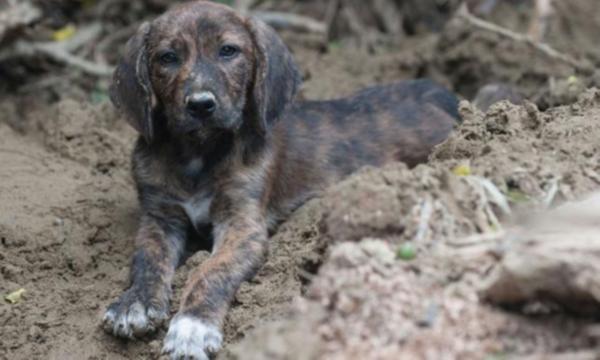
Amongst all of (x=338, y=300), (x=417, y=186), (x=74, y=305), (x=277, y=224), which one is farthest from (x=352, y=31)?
(x=338, y=300)

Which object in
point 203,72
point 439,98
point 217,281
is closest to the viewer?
point 217,281

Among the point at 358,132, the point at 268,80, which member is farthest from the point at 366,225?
the point at 358,132

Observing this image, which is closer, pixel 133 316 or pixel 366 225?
pixel 366 225

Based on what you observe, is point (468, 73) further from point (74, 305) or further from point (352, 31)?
point (74, 305)

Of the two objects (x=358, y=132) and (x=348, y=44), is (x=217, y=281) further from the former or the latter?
(x=348, y=44)

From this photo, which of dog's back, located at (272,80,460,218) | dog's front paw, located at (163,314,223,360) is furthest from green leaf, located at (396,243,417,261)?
dog's back, located at (272,80,460,218)

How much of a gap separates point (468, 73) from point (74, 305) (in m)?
4.77

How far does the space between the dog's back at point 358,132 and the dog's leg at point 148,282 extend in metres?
0.85

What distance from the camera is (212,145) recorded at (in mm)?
6379

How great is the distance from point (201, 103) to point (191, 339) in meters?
1.46

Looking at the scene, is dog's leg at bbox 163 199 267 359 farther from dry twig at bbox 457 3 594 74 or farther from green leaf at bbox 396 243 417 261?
dry twig at bbox 457 3 594 74

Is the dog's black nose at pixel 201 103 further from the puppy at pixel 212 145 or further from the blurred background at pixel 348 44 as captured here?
the blurred background at pixel 348 44

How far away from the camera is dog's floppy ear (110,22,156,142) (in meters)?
6.27

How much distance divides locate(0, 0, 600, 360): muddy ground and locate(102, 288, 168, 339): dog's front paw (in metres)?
0.08
